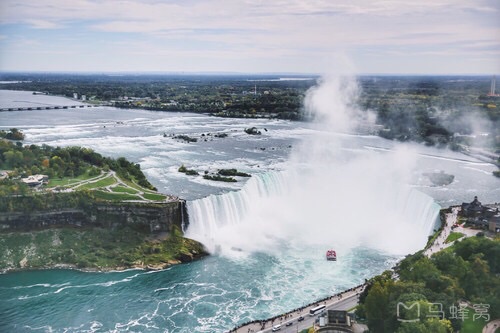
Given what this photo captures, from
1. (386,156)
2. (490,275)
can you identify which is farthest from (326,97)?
(490,275)

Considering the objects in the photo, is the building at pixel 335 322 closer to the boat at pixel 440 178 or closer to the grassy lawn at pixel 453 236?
the grassy lawn at pixel 453 236

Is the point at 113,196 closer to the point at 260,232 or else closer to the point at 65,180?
the point at 65,180

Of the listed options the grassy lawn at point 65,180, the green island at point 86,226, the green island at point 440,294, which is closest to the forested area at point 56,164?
the grassy lawn at point 65,180

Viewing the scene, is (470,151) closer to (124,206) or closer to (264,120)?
(264,120)

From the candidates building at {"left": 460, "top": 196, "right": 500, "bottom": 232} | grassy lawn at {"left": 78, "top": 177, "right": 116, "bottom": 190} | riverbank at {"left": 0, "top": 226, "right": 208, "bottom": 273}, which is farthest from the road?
grassy lawn at {"left": 78, "top": 177, "right": 116, "bottom": 190}

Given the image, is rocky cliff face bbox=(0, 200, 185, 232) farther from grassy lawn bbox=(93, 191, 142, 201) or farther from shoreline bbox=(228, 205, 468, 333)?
shoreline bbox=(228, 205, 468, 333)

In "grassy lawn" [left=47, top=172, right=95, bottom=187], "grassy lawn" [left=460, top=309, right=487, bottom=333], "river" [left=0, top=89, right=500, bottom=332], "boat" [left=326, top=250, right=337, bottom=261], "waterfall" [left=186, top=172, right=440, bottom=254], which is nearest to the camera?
"grassy lawn" [left=460, top=309, right=487, bottom=333]
